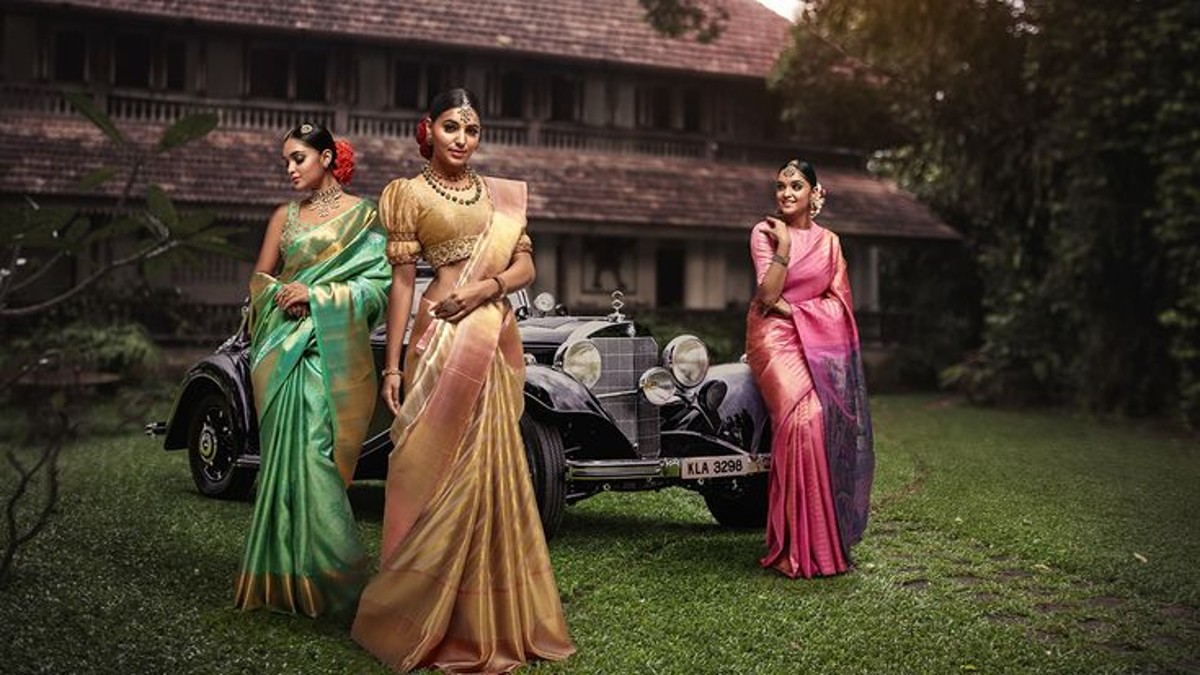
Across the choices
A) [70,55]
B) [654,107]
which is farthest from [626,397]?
[654,107]

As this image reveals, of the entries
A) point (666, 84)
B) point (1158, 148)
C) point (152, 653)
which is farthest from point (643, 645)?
point (666, 84)

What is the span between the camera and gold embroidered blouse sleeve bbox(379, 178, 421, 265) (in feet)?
15.1

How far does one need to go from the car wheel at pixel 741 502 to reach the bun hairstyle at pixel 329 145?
10.5 ft

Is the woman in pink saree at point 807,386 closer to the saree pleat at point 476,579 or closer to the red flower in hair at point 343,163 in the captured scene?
the saree pleat at point 476,579

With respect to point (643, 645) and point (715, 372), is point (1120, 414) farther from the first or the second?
point (643, 645)

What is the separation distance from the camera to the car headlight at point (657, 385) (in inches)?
271

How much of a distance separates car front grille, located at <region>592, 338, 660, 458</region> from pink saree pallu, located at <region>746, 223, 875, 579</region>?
883mm

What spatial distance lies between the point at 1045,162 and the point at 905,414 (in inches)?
165

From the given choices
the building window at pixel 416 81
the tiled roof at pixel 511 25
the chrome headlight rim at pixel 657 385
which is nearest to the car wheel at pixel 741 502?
the chrome headlight rim at pixel 657 385

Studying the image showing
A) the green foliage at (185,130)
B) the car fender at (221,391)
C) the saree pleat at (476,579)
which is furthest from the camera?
the car fender at (221,391)

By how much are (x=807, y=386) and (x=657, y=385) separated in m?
1.09

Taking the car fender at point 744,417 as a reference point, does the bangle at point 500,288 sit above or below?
above

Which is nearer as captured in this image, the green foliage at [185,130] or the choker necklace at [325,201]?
the green foliage at [185,130]

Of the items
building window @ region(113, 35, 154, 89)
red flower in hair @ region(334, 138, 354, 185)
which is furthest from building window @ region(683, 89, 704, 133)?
red flower in hair @ region(334, 138, 354, 185)
